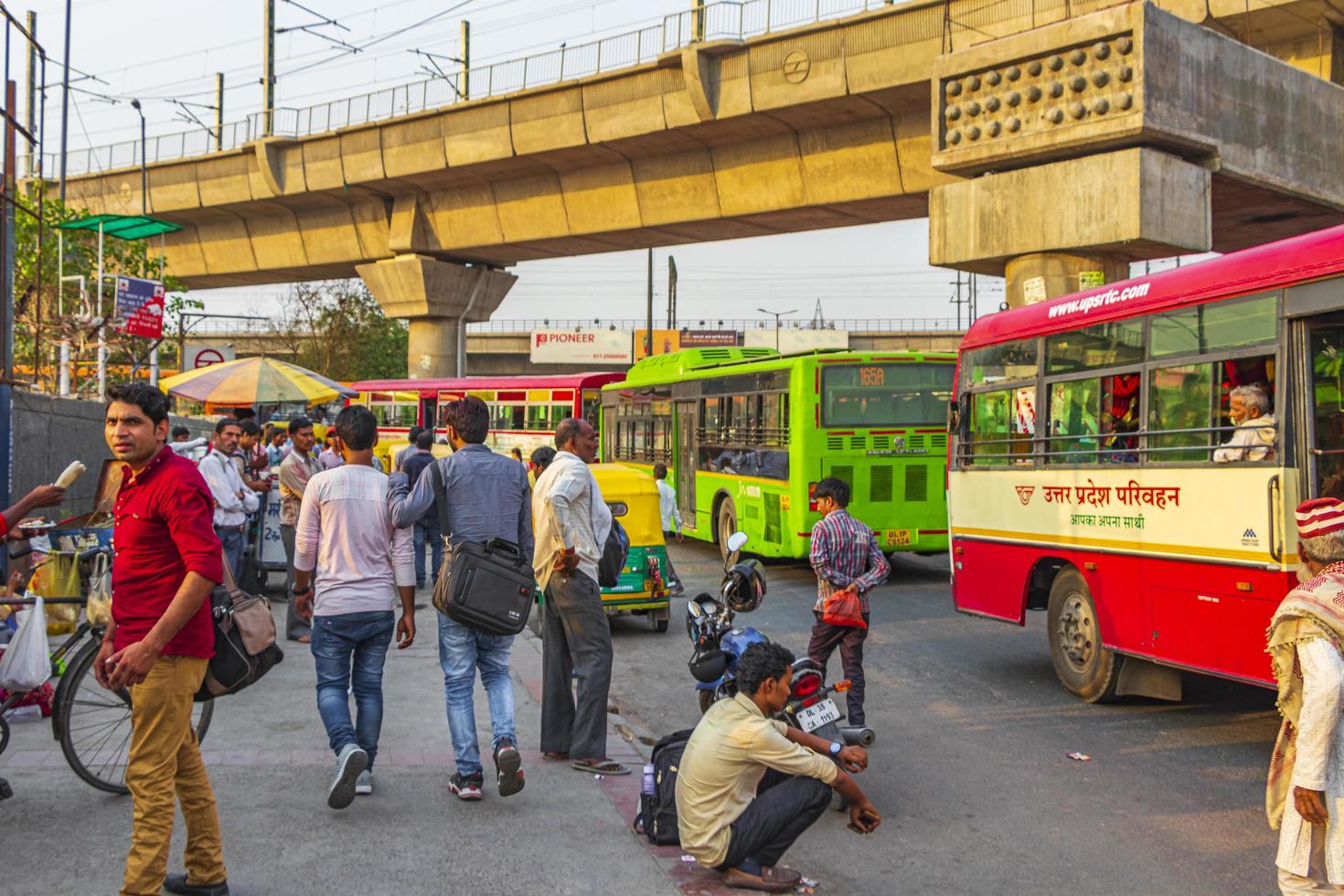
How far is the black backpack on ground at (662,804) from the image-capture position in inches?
215

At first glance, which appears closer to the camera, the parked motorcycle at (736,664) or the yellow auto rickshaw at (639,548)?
the parked motorcycle at (736,664)

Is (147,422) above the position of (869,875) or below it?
above

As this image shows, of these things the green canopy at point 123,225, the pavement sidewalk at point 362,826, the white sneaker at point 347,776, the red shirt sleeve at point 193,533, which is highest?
the green canopy at point 123,225

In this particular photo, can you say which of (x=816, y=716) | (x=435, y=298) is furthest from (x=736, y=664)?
(x=435, y=298)

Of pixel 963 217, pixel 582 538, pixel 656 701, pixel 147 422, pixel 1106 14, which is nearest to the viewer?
pixel 147 422

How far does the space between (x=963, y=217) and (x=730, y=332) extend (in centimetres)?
8541

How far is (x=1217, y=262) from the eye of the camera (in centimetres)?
782

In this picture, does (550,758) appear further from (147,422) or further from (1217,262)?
(1217,262)

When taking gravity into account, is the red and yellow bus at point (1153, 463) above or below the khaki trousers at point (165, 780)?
above

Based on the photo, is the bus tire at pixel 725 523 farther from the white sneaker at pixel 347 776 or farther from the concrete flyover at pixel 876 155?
the white sneaker at pixel 347 776

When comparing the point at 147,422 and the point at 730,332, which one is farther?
the point at 730,332

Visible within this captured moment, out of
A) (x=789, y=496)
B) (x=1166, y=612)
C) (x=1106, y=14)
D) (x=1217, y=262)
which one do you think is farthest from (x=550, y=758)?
(x=1106, y=14)

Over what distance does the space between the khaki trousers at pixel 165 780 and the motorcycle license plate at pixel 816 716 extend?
259 cm

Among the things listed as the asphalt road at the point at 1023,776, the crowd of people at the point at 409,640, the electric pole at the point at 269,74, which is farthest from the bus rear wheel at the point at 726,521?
the electric pole at the point at 269,74
